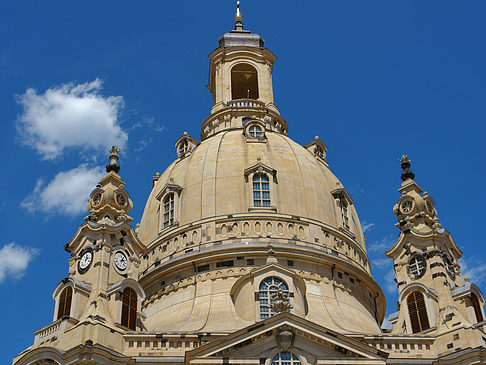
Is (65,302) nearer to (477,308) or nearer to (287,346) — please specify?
(287,346)

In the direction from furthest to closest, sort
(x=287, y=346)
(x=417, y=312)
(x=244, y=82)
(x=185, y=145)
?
(x=244, y=82) → (x=185, y=145) → (x=417, y=312) → (x=287, y=346)

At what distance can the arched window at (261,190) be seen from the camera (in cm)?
5194

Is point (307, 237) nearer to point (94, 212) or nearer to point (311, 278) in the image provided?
point (311, 278)

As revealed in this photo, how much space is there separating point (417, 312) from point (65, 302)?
20814 mm

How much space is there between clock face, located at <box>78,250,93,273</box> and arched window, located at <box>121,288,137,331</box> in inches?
118

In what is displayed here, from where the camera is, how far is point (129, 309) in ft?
142

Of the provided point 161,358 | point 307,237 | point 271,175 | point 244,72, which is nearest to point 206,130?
point 244,72

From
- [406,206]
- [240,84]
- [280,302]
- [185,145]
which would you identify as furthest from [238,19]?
[280,302]

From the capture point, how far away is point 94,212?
47.0m

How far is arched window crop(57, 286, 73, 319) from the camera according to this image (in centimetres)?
4253

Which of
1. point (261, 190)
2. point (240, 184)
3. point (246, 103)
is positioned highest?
point (246, 103)

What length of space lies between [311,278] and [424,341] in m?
9.18

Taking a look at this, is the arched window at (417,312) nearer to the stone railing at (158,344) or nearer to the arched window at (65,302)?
the stone railing at (158,344)

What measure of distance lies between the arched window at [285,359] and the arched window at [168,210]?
686 inches
